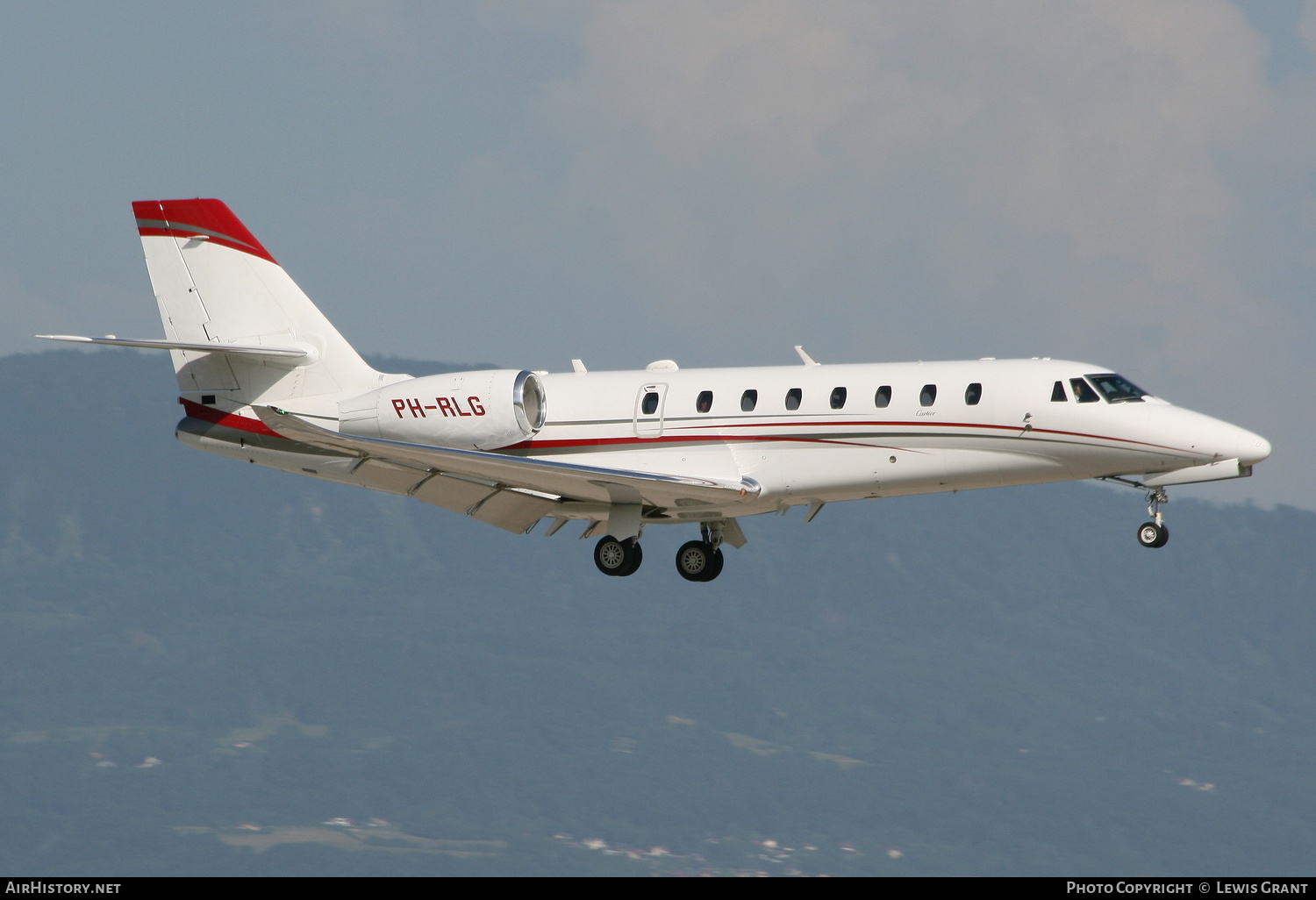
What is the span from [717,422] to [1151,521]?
6140mm

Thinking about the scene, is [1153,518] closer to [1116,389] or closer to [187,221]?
[1116,389]

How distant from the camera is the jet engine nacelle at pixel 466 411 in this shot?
2417 cm

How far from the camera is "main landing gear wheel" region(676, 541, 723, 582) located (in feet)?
84.0

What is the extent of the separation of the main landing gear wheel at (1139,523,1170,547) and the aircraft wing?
5.25m

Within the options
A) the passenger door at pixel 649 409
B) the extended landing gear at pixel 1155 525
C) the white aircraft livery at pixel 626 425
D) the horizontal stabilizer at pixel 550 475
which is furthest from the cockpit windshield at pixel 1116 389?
the passenger door at pixel 649 409

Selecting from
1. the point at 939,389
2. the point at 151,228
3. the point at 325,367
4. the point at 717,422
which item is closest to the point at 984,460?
the point at 939,389

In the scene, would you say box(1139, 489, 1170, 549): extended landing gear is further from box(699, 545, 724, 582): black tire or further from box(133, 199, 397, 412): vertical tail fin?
box(133, 199, 397, 412): vertical tail fin

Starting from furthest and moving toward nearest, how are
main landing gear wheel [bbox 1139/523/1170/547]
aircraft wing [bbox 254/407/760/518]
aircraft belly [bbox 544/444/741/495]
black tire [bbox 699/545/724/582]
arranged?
black tire [bbox 699/545/724/582], aircraft belly [bbox 544/444/741/495], aircraft wing [bbox 254/407/760/518], main landing gear wheel [bbox 1139/523/1170/547]

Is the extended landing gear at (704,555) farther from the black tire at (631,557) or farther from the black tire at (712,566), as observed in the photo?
the black tire at (631,557)

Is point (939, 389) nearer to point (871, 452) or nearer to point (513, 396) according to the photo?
point (871, 452)

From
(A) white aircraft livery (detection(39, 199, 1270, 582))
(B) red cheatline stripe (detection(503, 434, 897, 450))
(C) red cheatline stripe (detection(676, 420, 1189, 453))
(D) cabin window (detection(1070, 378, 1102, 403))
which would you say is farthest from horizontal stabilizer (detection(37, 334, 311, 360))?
(D) cabin window (detection(1070, 378, 1102, 403))

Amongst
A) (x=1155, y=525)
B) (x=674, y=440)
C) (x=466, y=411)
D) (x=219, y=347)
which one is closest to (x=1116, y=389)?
(x=1155, y=525)

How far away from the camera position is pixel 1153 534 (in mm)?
21641
